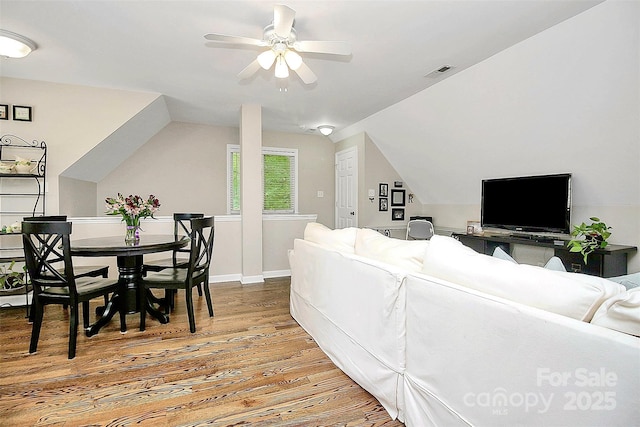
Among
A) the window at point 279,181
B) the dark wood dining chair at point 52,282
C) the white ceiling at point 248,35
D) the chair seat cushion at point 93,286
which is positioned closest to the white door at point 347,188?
the window at point 279,181

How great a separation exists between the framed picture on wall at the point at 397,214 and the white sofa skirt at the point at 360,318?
11.8 feet

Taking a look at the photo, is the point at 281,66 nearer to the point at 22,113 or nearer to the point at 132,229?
the point at 132,229

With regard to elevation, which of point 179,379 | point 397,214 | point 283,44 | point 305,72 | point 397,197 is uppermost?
point 283,44

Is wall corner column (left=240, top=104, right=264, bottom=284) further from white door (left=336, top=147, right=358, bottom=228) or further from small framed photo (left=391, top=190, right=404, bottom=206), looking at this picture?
small framed photo (left=391, top=190, right=404, bottom=206)

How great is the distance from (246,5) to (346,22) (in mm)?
785

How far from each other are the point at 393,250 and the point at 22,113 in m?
4.41

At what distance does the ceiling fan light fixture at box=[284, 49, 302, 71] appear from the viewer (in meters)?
2.55

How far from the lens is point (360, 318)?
6.60 feet

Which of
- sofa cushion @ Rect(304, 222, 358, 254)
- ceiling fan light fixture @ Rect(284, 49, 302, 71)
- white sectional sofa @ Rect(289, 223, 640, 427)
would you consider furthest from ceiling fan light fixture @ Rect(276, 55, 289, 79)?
white sectional sofa @ Rect(289, 223, 640, 427)

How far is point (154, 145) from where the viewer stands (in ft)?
18.0

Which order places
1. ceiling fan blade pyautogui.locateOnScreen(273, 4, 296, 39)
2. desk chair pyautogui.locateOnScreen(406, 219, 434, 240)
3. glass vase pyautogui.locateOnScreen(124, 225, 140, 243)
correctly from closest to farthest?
1. ceiling fan blade pyautogui.locateOnScreen(273, 4, 296, 39)
2. glass vase pyautogui.locateOnScreen(124, 225, 140, 243)
3. desk chair pyautogui.locateOnScreen(406, 219, 434, 240)

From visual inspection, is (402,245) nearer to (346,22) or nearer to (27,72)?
(346,22)

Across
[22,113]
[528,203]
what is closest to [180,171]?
[22,113]

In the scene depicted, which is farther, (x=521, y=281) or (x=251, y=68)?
(x=251, y=68)
